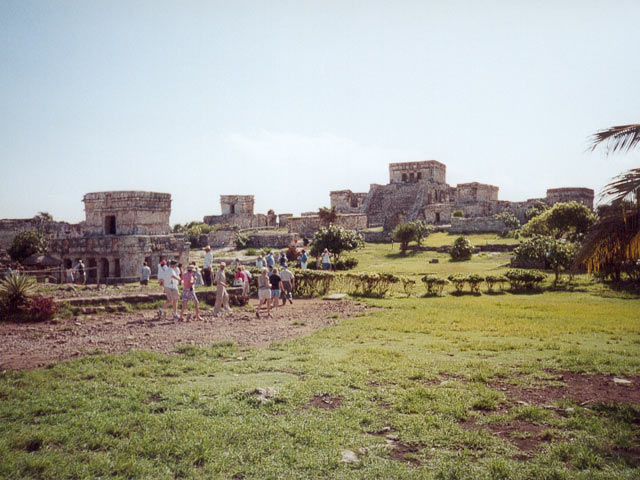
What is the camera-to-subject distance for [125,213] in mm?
24828

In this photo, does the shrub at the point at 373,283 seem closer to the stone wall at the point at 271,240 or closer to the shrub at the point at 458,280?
the shrub at the point at 458,280

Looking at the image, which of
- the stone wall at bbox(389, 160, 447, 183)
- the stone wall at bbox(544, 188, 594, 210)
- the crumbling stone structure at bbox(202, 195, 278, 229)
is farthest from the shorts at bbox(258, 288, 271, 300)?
the stone wall at bbox(389, 160, 447, 183)

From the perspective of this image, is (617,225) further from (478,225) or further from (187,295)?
(478,225)

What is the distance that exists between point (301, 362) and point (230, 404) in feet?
7.16

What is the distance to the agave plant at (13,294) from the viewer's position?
12117 mm

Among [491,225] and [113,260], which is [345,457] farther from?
[491,225]

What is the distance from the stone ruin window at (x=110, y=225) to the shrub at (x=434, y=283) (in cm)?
1653

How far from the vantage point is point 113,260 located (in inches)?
944

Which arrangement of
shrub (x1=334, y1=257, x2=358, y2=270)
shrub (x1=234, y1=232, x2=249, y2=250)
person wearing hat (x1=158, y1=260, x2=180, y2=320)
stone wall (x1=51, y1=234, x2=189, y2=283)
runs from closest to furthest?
person wearing hat (x1=158, y1=260, x2=180, y2=320) → stone wall (x1=51, y1=234, x2=189, y2=283) → shrub (x1=334, y1=257, x2=358, y2=270) → shrub (x1=234, y1=232, x2=249, y2=250)

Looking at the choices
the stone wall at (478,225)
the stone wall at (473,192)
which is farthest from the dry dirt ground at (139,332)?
the stone wall at (473,192)

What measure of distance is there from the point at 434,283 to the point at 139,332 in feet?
34.2

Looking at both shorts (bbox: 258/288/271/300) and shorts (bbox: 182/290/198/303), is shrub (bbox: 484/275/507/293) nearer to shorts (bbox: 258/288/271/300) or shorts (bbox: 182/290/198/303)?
shorts (bbox: 258/288/271/300)

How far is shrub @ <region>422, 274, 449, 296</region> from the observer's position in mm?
17250

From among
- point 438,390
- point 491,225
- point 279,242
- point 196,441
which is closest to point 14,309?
point 196,441
